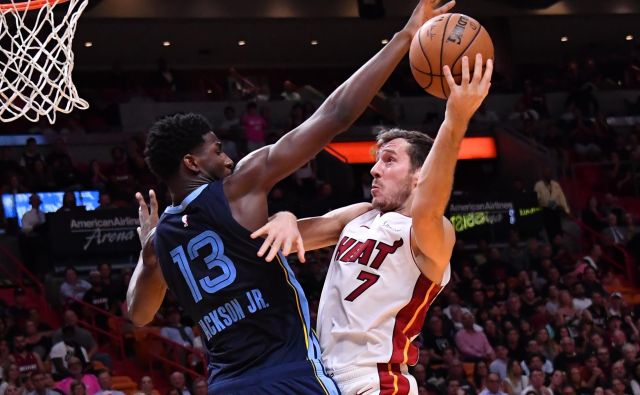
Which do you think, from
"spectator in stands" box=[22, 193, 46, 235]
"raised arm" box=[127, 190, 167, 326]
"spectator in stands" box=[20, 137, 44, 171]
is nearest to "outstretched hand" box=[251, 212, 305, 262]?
"raised arm" box=[127, 190, 167, 326]

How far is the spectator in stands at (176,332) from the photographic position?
12.2 meters

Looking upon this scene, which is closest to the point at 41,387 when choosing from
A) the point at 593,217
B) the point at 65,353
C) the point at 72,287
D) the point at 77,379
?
the point at 77,379

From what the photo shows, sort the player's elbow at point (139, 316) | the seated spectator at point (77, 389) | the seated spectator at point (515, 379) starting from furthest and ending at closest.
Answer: the seated spectator at point (515, 379) < the seated spectator at point (77, 389) < the player's elbow at point (139, 316)

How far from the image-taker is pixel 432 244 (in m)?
4.37

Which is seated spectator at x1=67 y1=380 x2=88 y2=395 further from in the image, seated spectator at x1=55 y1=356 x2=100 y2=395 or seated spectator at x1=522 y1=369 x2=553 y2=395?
seated spectator at x1=522 y1=369 x2=553 y2=395

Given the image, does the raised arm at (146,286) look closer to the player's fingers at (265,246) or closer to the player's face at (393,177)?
the player's fingers at (265,246)

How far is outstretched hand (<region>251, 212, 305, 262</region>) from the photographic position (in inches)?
143

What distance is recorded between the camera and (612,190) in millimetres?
18906

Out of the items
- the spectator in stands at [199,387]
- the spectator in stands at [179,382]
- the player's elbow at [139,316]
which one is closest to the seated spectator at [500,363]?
the spectator in stands at [199,387]

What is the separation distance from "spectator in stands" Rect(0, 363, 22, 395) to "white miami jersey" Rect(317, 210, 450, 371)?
6.02m

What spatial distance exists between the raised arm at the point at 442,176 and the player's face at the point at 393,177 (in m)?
0.28

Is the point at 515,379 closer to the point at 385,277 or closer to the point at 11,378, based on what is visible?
the point at 11,378

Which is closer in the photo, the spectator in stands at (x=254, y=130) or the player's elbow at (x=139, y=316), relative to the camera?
the player's elbow at (x=139, y=316)

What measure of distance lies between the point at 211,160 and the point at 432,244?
0.99 metres
